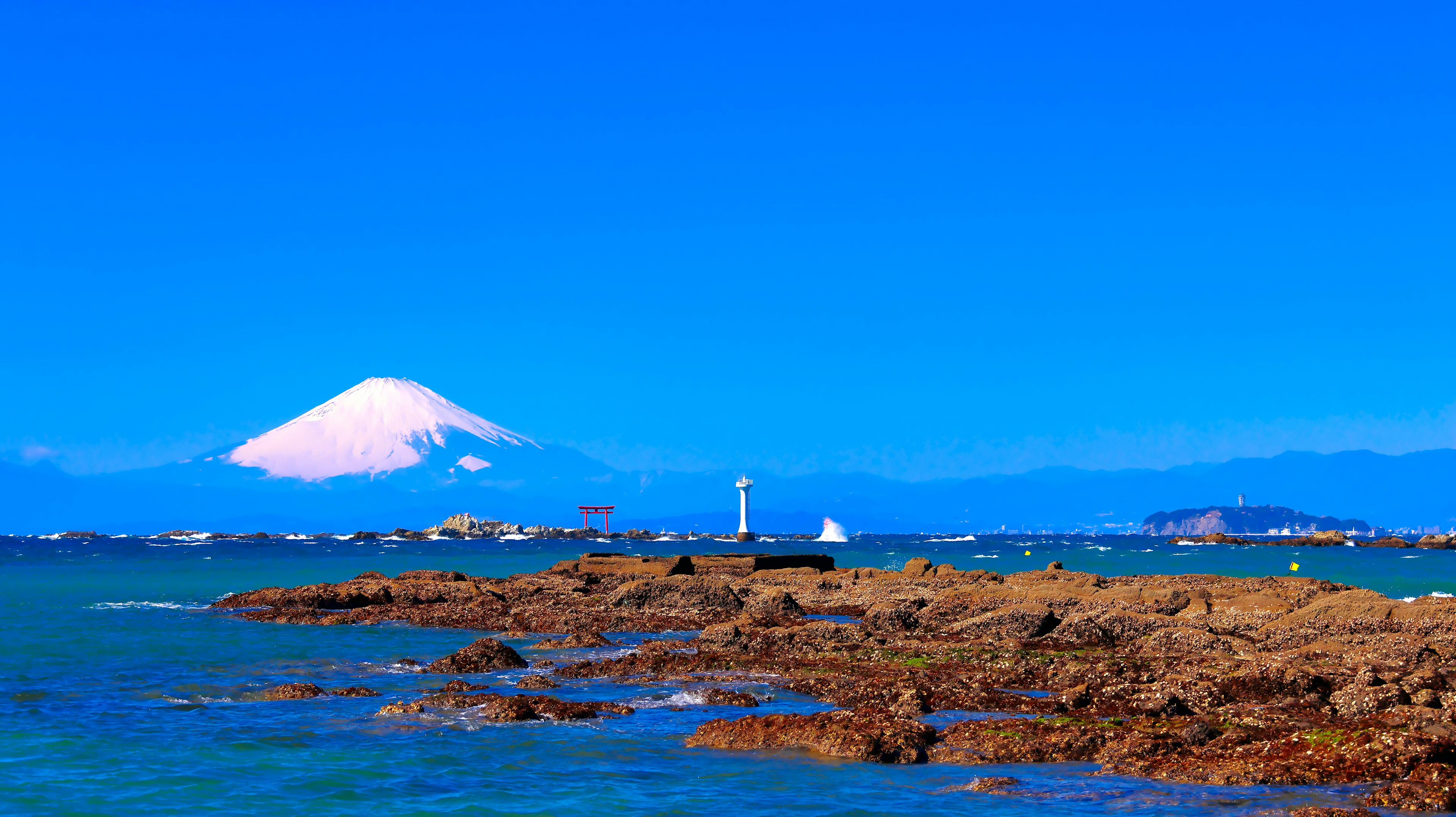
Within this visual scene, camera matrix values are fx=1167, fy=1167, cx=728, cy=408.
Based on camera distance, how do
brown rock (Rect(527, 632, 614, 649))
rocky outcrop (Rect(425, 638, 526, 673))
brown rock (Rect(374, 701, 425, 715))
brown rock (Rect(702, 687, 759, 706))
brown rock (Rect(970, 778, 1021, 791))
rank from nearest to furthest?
brown rock (Rect(970, 778, 1021, 791))
brown rock (Rect(374, 701, 425, 715))
brown rock (Rect(702, 687, 759, 706))
rocky outcrop (Rect(425, 638, 526, 673))
brown rock (Rect(527, 632, 614, 649))

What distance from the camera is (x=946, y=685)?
21531 millimetres

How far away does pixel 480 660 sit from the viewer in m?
25.3

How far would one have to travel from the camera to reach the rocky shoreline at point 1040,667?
15.1 meters

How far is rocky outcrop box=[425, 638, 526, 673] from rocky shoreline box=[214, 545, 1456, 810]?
0.06m

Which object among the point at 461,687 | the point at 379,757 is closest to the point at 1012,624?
the point at 461,687

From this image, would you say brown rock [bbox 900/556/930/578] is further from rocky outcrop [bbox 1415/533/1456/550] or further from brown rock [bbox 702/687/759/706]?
rocky outcrop [bbox 1415/533/1456/550]

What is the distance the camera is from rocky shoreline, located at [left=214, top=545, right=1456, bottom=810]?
15.1m

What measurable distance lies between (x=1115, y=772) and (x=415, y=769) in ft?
29.7

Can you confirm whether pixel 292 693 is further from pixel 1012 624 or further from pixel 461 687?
pixel 1012 624

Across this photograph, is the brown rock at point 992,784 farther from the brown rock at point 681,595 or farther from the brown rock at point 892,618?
the brown rock at point 681,595

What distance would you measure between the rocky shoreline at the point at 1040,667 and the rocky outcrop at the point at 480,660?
6cm

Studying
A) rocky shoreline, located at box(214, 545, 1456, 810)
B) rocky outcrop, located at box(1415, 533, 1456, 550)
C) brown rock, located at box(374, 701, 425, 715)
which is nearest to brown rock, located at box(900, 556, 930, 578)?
rocky shoreline, located at box(214, 545, 1456, 810)

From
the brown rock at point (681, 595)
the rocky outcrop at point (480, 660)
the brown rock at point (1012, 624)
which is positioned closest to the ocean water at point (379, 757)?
the rocky outcrop at point (480, 660)

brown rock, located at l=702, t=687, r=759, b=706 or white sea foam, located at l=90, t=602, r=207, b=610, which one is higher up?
white sea foam, located at l=90, t=602, r=207, b=610
